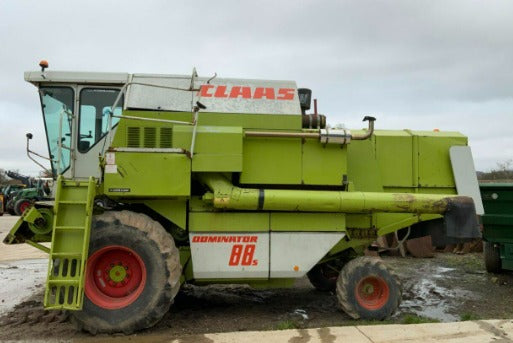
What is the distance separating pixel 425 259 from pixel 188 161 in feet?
25.1

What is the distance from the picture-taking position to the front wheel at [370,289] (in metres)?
5.87

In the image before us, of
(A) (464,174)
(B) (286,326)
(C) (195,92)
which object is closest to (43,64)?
(C) (195,92)

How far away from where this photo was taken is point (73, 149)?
6.19m

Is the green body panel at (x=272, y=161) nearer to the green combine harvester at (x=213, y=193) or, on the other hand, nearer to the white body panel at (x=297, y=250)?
the green combine harvester at (x=213, y=193)

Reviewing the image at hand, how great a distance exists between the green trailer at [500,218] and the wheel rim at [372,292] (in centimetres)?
360

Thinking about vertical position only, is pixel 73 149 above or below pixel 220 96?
below

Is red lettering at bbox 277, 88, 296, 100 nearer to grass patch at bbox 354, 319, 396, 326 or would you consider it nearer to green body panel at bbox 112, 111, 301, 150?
green body panel at bbox 112, 111, 301, 150

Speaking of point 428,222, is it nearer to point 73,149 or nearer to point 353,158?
point 353,158

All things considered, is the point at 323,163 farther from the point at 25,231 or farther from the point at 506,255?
the point at 506,255

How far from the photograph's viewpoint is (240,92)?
243 inches

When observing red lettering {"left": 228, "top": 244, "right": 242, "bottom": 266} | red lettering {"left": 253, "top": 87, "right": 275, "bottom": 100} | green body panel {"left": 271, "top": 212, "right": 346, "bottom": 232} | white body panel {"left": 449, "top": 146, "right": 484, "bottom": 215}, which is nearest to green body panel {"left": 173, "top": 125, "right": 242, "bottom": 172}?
red lettering {"left": 253, "top": 87, "right": 275, "bottom": 100}

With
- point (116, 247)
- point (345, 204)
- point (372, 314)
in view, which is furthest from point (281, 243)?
point (116, 247)

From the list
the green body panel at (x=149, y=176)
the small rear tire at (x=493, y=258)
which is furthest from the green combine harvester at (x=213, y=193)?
the small rear tire at (x=493, y=258)

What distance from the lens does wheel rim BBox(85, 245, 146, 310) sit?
5496mm
